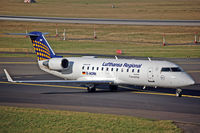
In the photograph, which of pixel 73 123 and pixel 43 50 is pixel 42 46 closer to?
pixel 43 50

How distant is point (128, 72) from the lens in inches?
1347

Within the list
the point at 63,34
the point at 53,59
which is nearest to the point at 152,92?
the point at 53,59

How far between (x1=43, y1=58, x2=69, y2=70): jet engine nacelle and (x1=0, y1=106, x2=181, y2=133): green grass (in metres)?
9.29

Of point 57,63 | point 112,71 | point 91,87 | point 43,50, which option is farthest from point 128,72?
point 43,50

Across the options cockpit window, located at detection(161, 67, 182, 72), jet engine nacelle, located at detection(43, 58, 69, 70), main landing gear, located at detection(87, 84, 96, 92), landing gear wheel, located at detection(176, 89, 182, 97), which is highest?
jet engine nacelle, located at detection(43, 58, 69, 70)

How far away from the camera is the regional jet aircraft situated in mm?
32531

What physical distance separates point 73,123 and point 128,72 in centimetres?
1077

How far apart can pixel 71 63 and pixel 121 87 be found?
521 cm

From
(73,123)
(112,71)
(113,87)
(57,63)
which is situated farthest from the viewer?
(57,63)

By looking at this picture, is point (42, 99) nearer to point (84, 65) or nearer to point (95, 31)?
point (84, 65)

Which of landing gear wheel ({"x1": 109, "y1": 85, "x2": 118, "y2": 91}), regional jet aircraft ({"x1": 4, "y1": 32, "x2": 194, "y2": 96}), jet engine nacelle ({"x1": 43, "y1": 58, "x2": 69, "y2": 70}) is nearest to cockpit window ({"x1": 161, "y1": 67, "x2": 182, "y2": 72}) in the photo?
regional jet aircraft ({"x1": 4, "y1": 32, "x2": 194, "y2": 96})

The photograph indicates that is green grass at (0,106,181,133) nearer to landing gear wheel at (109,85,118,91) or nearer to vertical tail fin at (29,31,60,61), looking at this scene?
landing gear wheel at (109,85,118,91)

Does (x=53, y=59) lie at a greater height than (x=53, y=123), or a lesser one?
greater

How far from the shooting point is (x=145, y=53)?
60.6 metres
